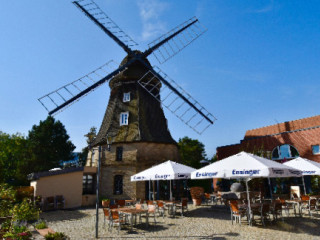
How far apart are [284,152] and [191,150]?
54.2 feet

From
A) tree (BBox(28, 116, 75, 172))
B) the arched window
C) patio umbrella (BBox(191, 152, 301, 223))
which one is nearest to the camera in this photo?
patio umbrella (BBox(191, 152, 301, 223))

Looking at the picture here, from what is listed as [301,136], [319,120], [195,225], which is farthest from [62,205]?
[319,120]

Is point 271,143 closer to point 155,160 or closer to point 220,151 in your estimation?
point 220,151

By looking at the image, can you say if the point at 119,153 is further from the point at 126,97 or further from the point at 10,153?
the point at 10,153

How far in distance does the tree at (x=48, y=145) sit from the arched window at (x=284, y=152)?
28.9 metres

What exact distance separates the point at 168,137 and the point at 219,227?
1287 cm

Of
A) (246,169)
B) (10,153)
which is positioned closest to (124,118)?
(246,169)

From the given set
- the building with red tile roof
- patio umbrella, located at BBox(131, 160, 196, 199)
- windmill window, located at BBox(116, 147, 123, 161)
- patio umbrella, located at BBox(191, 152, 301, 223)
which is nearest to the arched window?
the building with red tile roof

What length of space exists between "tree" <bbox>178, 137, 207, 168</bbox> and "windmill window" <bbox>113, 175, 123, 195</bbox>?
15.9 metres

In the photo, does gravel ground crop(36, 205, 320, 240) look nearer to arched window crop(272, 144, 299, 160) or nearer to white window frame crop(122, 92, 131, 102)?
arched window crop(272, 144, 299, 160)

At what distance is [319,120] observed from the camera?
2305 cm

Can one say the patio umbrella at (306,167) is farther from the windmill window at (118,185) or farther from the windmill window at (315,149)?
the windmill window at (118,185)

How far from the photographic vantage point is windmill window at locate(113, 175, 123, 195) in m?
18.5

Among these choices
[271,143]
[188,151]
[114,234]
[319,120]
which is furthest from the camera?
[188,151]
